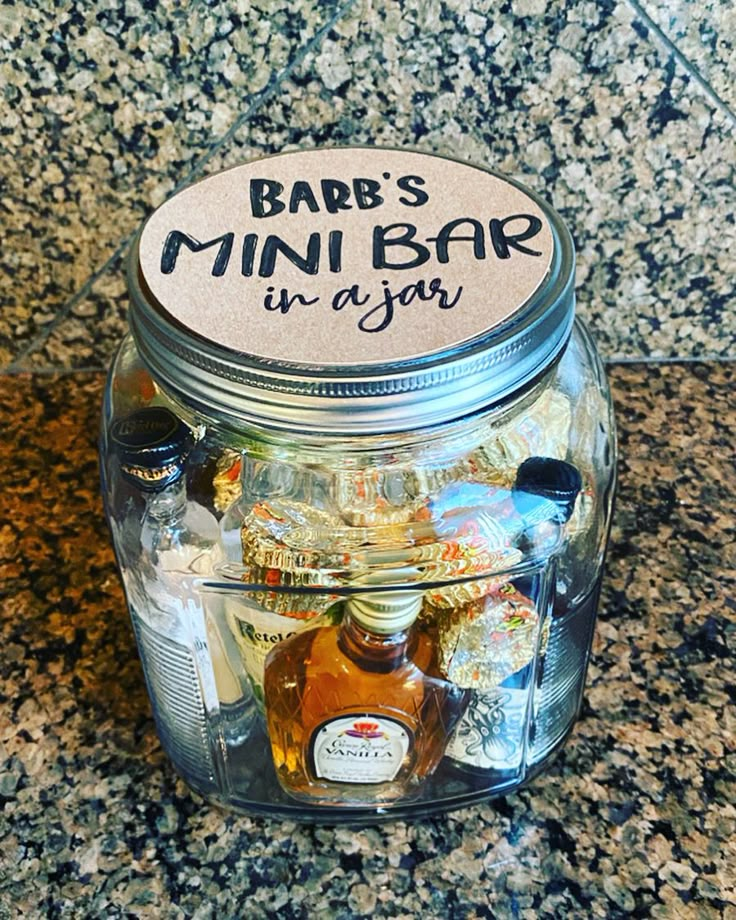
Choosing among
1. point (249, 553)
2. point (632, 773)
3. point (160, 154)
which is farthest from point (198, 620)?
point (160, 154)

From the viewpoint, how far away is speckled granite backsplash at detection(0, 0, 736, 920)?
576 mm

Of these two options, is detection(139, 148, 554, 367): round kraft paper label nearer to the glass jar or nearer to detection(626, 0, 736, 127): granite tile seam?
the glass jar

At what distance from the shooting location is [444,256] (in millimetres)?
518

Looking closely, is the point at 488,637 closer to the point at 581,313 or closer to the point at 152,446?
the point at 152,446

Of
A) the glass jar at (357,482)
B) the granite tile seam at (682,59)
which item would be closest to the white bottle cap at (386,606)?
the glass jar at (357,482)

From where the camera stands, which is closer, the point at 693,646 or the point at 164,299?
the point at 164,299

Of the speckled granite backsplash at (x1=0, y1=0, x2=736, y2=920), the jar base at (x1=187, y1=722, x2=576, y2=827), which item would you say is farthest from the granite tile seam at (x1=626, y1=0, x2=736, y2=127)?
the jar base at (x1=187, y1=722, x2=576, y2=827)

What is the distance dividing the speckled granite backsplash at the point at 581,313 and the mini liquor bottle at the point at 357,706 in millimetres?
39

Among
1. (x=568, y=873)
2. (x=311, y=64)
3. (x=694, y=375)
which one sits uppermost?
(x=311, y=64)

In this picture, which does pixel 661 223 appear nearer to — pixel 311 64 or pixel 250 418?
pixel 311 64

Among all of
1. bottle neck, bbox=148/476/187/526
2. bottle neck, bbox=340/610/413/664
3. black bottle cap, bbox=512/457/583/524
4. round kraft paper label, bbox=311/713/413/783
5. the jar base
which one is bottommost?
the jar base

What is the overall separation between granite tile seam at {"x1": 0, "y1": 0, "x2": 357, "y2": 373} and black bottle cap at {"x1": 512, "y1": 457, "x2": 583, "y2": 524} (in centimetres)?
33

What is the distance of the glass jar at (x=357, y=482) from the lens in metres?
0.47

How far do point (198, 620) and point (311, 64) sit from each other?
438 millimetres
